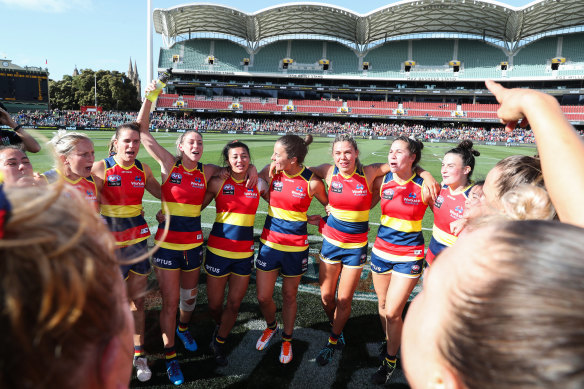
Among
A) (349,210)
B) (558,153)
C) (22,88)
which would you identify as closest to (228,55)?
(22,88)

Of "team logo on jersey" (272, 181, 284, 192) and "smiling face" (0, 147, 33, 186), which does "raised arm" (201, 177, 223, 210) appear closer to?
"team logo on jersey" (272, 181, 284, 192)

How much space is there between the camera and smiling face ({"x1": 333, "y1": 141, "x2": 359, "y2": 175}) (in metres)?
4.00

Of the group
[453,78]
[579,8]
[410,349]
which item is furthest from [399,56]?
[410,349]

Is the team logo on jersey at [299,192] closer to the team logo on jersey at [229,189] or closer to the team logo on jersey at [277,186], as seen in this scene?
the team logo on jersey at [277,186]

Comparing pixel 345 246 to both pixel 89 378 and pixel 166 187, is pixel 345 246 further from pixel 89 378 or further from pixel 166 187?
pixel 89 378

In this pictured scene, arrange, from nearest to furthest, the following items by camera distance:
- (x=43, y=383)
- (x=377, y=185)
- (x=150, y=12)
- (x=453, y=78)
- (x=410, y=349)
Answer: (x=43, y=383)
(x=410, y=349)
(x=377, y=185)
(x=150, y=12)
(x=453, y=78)

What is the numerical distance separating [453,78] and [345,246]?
187ft

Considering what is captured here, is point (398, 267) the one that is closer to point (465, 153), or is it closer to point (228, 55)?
point (465, 153)

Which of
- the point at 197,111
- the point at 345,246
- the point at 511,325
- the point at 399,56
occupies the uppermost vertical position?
the point at 399,56

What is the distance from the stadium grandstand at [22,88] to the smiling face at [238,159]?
137 feet

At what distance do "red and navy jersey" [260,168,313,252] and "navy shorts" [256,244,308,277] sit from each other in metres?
0.05

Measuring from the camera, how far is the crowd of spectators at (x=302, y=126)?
3606cm

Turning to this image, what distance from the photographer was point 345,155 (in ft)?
13.1

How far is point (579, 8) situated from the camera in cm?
4091
